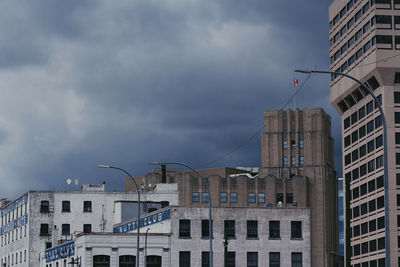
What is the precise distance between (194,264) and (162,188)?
143ft

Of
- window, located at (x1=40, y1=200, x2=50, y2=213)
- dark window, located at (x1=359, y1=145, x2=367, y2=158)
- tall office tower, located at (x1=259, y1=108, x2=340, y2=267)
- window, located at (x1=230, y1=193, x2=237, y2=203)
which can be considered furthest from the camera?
tall office tower, located at (x1=259, y1=108, x2=340, y2=267)

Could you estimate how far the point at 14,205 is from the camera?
5699 inches

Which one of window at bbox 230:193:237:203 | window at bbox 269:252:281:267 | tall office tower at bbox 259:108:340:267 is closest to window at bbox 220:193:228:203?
window at bbox 230:193:237:203

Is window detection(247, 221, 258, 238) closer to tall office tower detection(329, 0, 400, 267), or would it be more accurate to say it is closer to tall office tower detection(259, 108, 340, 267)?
tall office tower detection(329, 0, 400, 267)

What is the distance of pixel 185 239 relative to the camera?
93312mm

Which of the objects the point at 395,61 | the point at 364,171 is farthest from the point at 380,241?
the point at 395,61

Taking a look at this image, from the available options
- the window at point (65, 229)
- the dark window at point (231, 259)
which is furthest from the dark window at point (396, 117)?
the dark window at point (231, 259)

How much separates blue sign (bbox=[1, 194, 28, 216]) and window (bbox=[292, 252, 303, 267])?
56549 millimetres

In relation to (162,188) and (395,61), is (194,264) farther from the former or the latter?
(395,61)

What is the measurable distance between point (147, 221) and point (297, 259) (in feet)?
58.0

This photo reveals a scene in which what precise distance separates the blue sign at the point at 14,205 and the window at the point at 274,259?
2173 inches

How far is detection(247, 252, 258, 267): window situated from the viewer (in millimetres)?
93312

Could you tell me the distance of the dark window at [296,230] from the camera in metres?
94.1

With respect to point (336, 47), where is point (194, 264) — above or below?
below
